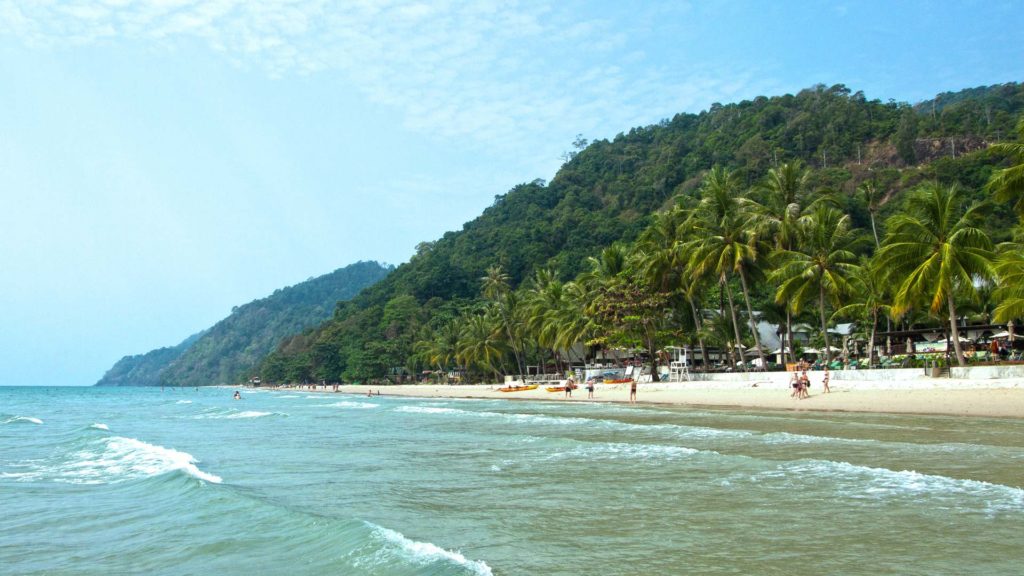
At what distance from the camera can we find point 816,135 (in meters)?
87.8

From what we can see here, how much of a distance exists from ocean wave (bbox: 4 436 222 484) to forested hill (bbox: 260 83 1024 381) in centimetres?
5975

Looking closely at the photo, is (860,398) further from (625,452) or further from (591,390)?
(591,390)

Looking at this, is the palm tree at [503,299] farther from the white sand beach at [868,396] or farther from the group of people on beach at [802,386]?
the group of people on beach at [802,386]

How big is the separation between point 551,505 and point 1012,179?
19151mm

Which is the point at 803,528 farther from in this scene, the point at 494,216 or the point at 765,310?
the point at 494,216

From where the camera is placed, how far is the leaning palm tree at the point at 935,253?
2397 cm

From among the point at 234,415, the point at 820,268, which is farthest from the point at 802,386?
the point at 234,415

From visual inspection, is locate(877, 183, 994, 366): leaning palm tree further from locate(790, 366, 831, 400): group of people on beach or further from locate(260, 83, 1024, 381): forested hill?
locate(260, 83, 1024, 381): forested hill

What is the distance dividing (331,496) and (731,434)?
1058cm

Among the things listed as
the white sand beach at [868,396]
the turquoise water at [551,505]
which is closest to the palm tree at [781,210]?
the white sand beach at [868,396]

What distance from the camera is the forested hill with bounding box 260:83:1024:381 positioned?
257ft

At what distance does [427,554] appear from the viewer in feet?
24.0

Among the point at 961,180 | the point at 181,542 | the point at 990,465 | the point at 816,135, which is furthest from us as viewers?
the point at 816,135

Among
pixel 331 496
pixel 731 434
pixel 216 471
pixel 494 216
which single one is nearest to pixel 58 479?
pixel 216 471
